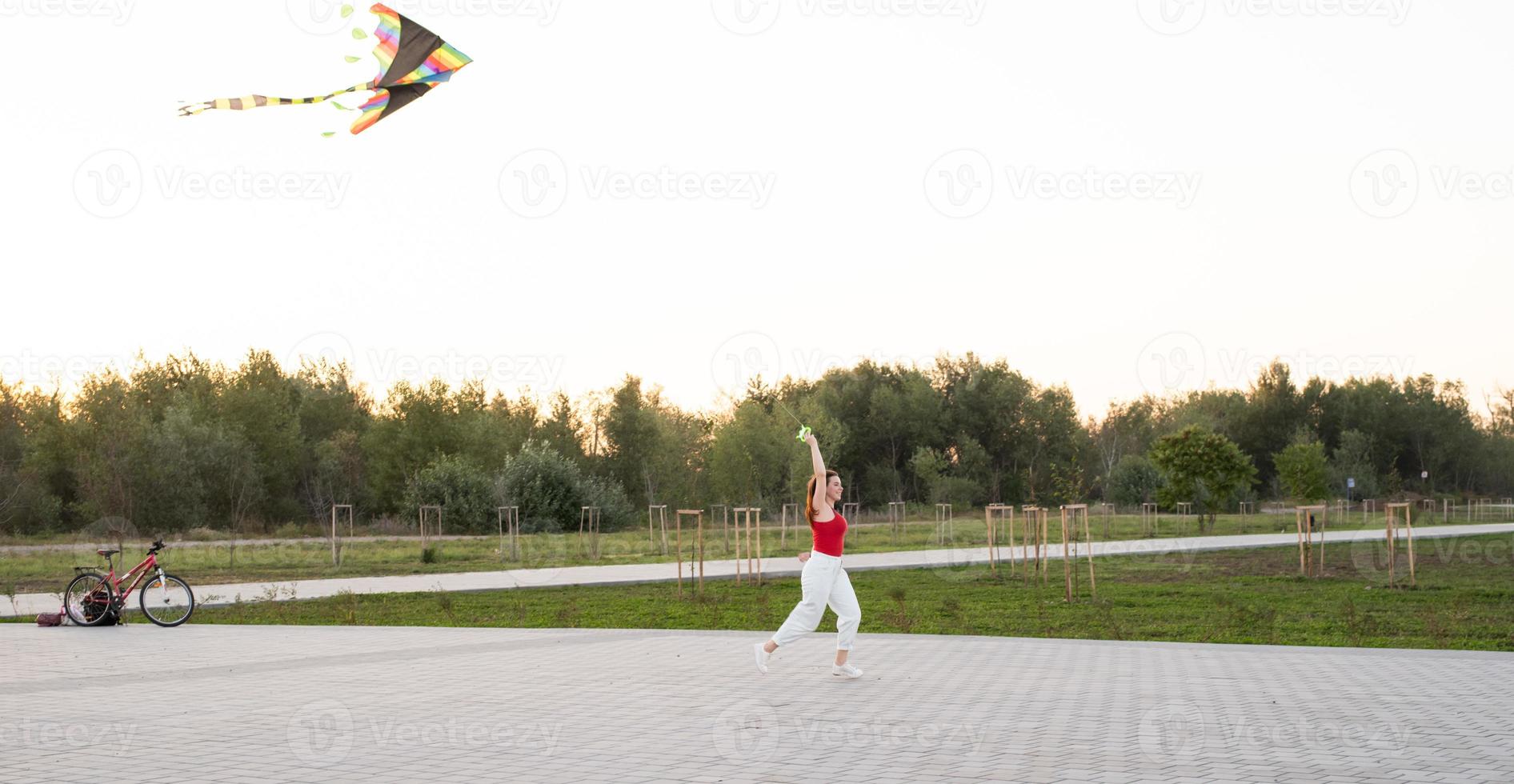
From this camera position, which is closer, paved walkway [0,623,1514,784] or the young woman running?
paved walkway [0,623,1514,784]

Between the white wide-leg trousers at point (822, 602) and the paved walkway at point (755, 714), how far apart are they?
0.39 meters

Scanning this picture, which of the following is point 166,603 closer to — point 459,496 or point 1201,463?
point 1201,463

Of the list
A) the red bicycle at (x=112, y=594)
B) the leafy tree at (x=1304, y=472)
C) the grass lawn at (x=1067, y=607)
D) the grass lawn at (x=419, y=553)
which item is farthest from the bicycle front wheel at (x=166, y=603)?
the leafy tree at (x=1304, y=472)

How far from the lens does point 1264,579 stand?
22.6 meters

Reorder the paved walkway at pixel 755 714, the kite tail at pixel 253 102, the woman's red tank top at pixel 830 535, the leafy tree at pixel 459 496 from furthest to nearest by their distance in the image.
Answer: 1. the leafy tree at pixel 459 496
2. the woman's red tank top at pixel 830 535
3. the kite tail at pixel 253 102
4. the paved walkway at pixel 755 714

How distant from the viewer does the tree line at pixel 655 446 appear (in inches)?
2037

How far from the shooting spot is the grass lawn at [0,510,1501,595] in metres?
26.8

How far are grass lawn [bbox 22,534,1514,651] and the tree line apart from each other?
757 inches

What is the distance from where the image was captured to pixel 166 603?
16328 millimetres

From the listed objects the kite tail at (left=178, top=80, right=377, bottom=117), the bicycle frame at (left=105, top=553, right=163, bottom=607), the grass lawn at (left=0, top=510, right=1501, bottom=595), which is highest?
the kite tail at (left=178, top=80, right=377, bottom=117)

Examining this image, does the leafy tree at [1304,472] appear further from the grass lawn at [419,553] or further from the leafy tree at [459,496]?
the leafy tree at [459,496]

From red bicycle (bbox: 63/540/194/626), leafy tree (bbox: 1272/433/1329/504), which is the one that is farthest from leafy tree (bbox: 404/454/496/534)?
red bicycle (bbox: 63/540/194/626)

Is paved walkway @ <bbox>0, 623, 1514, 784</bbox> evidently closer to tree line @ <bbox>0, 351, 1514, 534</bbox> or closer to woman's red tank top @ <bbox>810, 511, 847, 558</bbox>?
woman's red tank top @ <bbox>810, 511, 847, 558</bbox>

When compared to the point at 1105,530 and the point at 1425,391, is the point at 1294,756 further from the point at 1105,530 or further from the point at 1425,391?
the point at 1425,391
